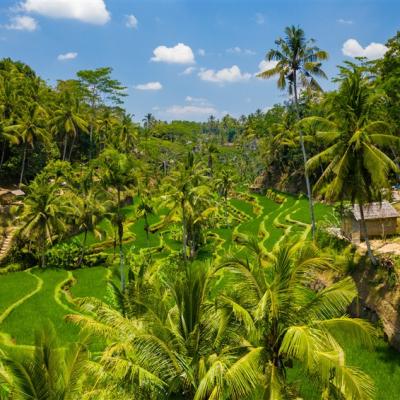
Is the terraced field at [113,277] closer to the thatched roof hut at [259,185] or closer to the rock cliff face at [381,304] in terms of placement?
the rock cliff face at [381,304]

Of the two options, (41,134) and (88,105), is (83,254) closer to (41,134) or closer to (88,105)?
(41,134)

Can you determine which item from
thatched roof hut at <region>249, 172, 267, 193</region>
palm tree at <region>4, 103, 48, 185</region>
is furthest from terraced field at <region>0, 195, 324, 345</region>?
thatched roof hut at <region>249, 172, 267, 193</region>

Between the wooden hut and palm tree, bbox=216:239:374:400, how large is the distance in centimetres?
1570

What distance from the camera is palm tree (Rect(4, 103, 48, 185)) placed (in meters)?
49.1

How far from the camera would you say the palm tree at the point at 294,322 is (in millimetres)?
8922

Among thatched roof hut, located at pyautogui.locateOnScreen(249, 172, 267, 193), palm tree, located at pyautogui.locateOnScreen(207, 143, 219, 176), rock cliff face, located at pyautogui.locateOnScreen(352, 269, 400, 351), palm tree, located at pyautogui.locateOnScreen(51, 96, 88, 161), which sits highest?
palm tree, located at pyautogui.locateOnScreen(51, 96, 88, 161)

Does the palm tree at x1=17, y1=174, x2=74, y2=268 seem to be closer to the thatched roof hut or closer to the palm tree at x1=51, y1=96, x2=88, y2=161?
the palm tree at x1=51, y1=96, x2=88, y2=161

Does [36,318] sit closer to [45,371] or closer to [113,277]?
[113,277]

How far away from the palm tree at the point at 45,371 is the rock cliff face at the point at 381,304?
12.7 metres

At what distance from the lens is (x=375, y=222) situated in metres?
25.9

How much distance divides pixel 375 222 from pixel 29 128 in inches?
1634

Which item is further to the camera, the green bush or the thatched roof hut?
the thatched roof hut

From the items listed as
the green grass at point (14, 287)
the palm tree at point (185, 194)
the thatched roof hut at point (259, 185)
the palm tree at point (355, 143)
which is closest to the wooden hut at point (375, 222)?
the palm tree at point (355, 143)

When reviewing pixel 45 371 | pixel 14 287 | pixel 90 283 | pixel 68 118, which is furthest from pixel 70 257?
pixel 45 371
